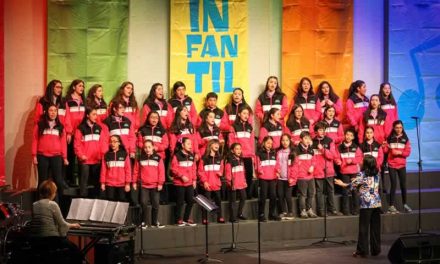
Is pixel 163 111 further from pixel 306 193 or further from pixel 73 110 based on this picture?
pixel 306 193

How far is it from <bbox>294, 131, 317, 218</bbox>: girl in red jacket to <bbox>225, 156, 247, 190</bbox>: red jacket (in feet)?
3.11

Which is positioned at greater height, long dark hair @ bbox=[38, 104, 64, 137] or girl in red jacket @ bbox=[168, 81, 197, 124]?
girl in red jacket @ bbox=[168, 81, 197, 124]

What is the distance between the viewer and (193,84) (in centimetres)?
1498

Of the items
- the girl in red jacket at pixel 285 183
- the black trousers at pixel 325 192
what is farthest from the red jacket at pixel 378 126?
the girl in red jacket at pixel 285 183

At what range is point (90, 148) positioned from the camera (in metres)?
13.4

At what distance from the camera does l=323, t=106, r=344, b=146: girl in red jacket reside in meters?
14.8

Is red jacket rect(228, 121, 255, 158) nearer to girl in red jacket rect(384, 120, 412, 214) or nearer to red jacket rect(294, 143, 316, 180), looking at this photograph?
red jacket rect(294, 143, 316, 180)

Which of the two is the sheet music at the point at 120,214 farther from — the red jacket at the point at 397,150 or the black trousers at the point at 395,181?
the red jacket at the point at 397,150

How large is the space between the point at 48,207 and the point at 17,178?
4.52 meters

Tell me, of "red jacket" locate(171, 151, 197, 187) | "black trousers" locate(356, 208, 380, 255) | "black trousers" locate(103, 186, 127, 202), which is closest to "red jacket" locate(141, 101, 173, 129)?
"red jacket" locate(171, 151, 197, 187)

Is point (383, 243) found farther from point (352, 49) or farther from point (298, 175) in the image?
point (352, 49)

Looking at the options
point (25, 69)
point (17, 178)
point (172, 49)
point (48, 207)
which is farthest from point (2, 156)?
point (48, 207)

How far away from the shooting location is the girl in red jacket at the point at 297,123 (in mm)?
14660

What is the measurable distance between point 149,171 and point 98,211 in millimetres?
2875
